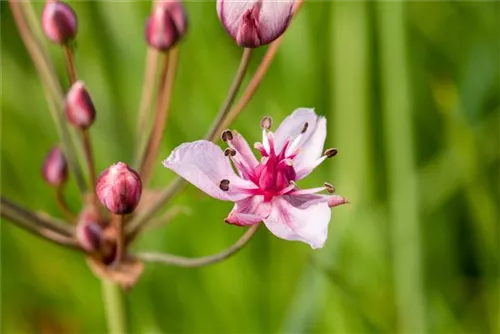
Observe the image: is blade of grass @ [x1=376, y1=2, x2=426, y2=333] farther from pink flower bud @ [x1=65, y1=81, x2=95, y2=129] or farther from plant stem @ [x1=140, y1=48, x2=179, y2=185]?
pink flower bud @ [x1=65, y1=81, x2=95, y2=129]

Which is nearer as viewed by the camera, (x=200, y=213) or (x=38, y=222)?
(x=38, y=222)

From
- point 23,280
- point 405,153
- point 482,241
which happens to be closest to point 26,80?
point 23,280

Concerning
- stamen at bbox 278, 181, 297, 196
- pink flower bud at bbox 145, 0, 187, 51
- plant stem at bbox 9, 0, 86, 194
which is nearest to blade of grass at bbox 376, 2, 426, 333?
pink flower bud at bbox 145, 0, 187, 51

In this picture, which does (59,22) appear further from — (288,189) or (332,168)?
(332,168)

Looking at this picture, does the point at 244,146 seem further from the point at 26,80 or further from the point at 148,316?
the point at 26,80

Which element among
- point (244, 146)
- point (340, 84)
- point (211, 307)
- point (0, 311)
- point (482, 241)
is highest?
point (244, 146)

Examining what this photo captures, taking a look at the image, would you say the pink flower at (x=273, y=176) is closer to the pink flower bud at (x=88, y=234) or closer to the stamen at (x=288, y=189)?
the stamen at (x=288, y=189)

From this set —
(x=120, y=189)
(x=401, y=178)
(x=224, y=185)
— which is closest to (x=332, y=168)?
(x=401, y=178)
